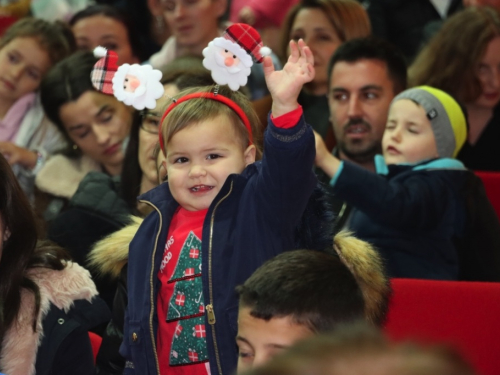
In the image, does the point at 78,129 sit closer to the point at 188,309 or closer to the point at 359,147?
the point at 359,147

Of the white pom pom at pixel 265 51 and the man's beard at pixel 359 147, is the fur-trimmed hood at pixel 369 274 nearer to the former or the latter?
the white pom pom at pixel 265 51

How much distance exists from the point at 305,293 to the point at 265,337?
0.12 m

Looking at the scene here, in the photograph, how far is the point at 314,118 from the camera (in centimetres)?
397

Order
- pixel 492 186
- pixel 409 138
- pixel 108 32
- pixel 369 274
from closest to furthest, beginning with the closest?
pixel 369 274
pixel 409 138
pixel 492 186
pixel 108 32

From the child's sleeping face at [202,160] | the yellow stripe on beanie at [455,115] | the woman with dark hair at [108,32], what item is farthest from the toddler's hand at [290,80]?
the woman with dark hair at [108,32]

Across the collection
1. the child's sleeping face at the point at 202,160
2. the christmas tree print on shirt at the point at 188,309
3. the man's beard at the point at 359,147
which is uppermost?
the child's sleeping face at the point at 202,160

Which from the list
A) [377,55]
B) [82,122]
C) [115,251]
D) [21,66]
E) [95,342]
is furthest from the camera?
[21,66]

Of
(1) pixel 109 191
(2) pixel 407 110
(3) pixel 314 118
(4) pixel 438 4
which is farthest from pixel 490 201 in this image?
(4) pixel 438 4

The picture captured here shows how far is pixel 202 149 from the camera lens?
209 centimetres

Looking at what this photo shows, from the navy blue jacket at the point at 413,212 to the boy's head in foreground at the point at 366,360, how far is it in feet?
7.50

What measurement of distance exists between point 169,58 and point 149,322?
2.73 m

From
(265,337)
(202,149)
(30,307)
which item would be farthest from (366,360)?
(30,307)

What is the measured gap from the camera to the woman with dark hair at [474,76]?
3.92 meters

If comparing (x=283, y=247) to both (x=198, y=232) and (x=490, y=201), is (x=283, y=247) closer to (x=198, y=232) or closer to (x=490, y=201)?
(x=198, y=232)
